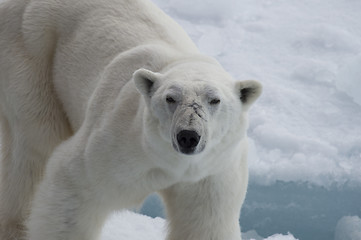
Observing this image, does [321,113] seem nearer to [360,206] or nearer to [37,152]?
[360,206]

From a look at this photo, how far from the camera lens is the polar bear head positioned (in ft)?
7.57

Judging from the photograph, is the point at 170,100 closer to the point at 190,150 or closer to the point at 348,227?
the point at 190,150

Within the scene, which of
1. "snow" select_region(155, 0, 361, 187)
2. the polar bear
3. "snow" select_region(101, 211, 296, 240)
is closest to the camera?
the polar bear

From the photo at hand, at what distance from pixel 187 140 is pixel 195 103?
0.17 meters

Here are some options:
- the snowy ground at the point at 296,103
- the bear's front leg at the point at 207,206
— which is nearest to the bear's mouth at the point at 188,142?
the bear's front leg at the point at 207,206

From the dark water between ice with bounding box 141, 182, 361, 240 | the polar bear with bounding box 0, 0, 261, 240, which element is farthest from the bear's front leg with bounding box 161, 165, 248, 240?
the dark water between ice with bounding box 141, 182, 361, 240

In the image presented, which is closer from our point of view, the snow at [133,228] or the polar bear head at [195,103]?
the polar bear head at [195,103]

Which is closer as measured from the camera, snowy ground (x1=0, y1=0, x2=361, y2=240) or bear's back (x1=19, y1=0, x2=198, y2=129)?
bear's back (x1=19, y1=0, x2=198, y2=129)

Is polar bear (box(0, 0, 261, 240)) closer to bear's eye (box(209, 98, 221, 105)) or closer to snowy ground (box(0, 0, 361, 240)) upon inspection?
bear's eye (box(209, 98, 221, 105))

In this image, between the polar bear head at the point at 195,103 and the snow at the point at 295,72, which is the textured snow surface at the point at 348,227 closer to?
the snow at the point at 295,72

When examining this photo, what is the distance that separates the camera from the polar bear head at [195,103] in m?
2.31

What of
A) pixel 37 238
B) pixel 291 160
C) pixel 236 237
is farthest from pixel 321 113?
pixel 37 238

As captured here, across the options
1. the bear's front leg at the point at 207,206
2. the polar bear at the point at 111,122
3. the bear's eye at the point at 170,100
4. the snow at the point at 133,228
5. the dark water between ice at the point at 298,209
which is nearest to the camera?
the bear's eye at the point at 170,100

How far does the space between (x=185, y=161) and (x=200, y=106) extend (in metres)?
0.34
